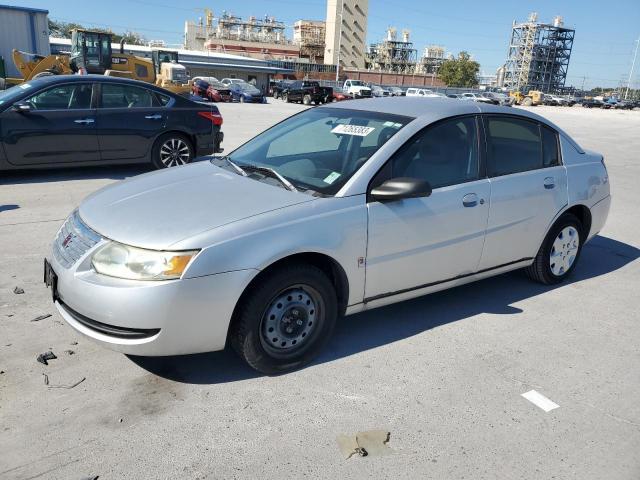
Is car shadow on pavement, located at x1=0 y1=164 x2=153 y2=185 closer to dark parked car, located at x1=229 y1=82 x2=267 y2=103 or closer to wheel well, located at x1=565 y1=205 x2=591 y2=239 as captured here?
wheel well, located at x1=565 y1=205 x2=591 y2=239

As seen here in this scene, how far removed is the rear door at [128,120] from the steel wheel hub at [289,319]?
595cm

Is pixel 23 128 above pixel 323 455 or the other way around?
above

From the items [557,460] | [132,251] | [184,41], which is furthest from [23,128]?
[184,41]

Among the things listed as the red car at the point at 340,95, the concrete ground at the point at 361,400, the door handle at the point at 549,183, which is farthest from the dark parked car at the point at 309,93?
the concrete ground at the point at 361,400

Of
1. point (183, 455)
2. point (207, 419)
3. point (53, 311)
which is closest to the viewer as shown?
point (183, 455)

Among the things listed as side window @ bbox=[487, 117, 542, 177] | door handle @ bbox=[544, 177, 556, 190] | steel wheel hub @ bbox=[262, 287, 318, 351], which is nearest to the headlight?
steel wheel hub @ bbox=[262, 287, 318, 351]

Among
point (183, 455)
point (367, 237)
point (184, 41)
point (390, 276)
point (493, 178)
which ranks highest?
point (184, 41)

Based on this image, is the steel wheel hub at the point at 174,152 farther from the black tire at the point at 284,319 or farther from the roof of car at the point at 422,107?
the black tire at the point at 284,319

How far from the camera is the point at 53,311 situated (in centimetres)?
392

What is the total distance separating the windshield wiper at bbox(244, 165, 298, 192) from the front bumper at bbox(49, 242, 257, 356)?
0.78 m

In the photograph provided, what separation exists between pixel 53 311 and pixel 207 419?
179 centimetres

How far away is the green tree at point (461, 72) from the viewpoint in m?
108

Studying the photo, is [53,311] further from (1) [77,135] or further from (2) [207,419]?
(1) [77,135]

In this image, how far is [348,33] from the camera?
11988 centimetres
